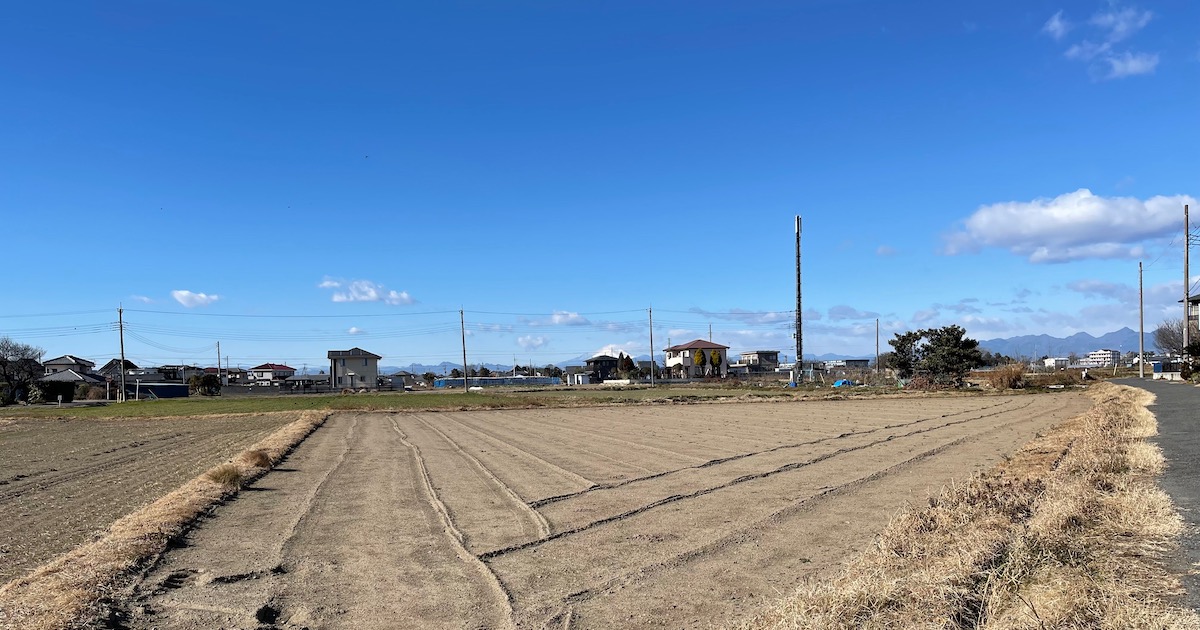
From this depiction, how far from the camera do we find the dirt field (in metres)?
10.4

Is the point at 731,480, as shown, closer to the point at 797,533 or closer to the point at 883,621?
the point at 797,533

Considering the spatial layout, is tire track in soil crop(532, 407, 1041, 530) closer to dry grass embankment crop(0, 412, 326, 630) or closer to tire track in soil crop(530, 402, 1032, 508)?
tire track in soil crop(530, 402, 1032, 508)

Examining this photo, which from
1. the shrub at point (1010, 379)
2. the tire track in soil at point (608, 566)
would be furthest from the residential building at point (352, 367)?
the tire track in soil at point (608, 566)

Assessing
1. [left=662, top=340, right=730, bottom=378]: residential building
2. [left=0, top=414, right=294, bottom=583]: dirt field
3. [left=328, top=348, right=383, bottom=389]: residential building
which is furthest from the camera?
[left=662, top=340, right=730, bottom=378]: residential building

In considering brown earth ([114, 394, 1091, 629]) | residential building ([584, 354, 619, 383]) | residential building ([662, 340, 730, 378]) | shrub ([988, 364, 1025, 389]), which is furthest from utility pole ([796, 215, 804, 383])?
residential building ([584, 354, 619, 383])

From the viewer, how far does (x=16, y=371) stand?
86812mm

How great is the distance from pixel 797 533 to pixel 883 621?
3860mm

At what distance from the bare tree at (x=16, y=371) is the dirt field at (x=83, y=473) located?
137 ft

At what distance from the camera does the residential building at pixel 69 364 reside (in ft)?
368

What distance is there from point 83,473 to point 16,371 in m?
88.1

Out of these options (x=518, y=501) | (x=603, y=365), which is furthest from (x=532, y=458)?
(x=603, y=365)

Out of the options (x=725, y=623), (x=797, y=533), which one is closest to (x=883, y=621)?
(x=725, y=623)

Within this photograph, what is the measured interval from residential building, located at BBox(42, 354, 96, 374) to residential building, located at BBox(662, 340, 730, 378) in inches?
3652

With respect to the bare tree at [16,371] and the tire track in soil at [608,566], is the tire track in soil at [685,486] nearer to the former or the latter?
the tire track in soil at [608,566]
